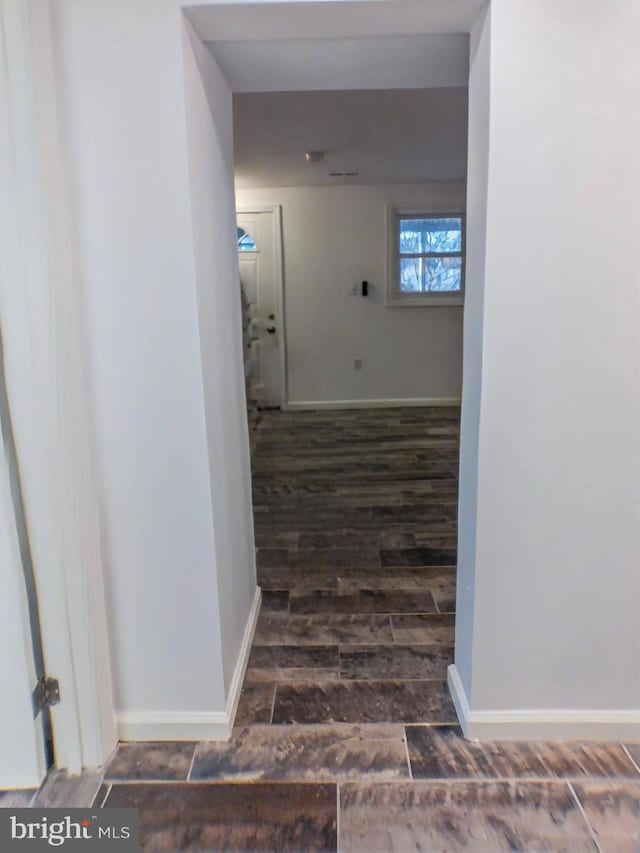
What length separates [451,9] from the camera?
58.6 inches

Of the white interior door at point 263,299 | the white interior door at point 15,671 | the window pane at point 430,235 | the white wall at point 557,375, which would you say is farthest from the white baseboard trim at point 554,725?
the window pane at point 430,235

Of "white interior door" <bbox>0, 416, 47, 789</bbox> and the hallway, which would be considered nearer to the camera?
"white interior door" <bbox>0, 416, 47, 789</bbox>

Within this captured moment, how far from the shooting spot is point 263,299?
20.7ft

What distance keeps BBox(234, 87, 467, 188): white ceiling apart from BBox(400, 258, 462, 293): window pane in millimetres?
817

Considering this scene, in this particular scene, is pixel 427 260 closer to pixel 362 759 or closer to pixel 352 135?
pixel 352 135

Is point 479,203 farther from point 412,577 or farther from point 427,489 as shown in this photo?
point 427,489

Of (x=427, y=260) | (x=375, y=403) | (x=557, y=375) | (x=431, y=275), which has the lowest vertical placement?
(x=375, y=403)

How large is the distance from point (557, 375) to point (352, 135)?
304cm

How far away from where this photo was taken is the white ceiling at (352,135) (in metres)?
3.30

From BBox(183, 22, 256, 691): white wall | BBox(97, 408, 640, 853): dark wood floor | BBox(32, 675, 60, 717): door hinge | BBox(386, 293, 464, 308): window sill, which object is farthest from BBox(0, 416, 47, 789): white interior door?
BBox(386, 293, 464, 308): window sill

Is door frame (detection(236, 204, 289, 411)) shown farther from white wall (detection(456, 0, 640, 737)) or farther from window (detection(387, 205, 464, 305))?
white wall (detection(456, 0, 640, 737))

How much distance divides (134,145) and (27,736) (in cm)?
153

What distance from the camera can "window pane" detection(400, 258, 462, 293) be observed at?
6.27 m

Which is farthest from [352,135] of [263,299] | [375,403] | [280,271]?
[375,403]
